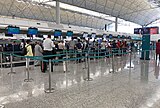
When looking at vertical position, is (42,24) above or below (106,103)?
above

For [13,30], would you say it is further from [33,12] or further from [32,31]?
[33,12]

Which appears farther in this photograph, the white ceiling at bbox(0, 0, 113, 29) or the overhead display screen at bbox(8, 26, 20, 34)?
the white ceiling at bbox(0, 0, 113, 29)

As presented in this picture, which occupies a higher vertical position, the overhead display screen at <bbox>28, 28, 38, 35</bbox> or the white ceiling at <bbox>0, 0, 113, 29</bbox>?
the white ceiling at <bbox>0, 0, 113, 29</bbox>

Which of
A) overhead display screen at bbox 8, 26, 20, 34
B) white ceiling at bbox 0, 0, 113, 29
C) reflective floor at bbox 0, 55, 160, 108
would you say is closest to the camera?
reflective floor at bbox 0, 55, 160, 108

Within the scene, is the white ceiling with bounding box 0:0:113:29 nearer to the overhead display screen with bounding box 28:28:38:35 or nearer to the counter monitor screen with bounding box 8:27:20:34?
the overhead display screen with bounding box 28:28:38:35

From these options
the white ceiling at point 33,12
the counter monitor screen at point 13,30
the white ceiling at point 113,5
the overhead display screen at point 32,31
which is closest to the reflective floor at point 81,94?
the counter monitor screen at point 13,30

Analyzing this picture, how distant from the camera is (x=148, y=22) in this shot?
41406 millimetres

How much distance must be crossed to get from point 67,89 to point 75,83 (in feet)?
2.43

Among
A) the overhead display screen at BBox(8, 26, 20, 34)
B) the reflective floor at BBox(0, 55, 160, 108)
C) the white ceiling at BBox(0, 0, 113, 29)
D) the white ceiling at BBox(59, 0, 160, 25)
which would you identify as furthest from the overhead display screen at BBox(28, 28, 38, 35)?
the white ceiling at BBox(0, 0, 113, 29)

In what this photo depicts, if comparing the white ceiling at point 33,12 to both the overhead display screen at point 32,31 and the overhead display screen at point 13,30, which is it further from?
the overhead display screen at point 13,30

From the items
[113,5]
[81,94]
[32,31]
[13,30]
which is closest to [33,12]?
[113,5]

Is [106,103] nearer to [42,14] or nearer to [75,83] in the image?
[75,83]

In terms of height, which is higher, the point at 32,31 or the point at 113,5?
the point at 113,5

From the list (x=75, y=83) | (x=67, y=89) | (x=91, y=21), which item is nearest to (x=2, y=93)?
(x=67, y=89)
